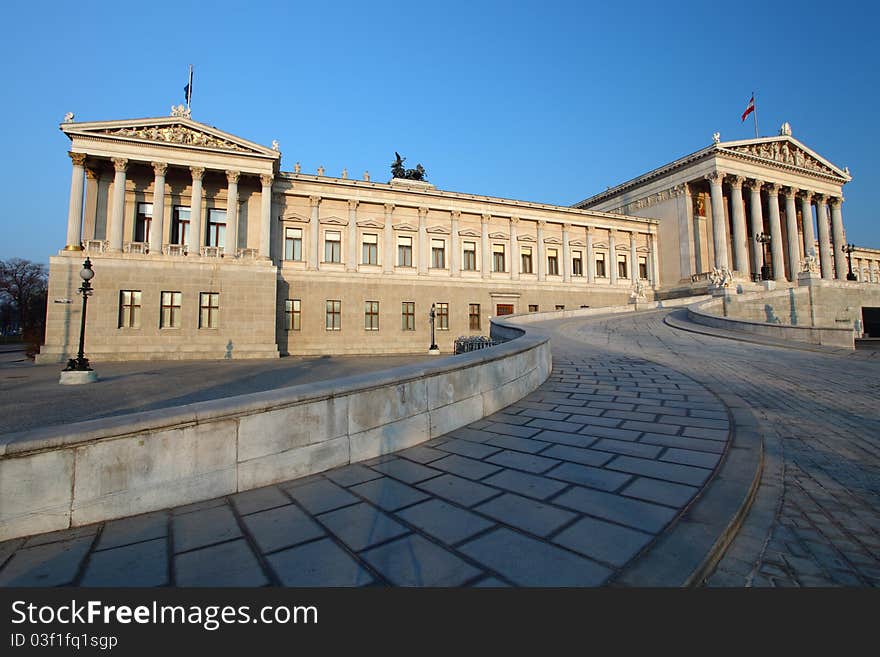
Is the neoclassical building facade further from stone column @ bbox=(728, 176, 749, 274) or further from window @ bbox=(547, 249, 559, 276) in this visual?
stone column @ bbox=(728, 176, 749, 274)

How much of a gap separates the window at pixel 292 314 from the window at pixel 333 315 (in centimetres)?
202

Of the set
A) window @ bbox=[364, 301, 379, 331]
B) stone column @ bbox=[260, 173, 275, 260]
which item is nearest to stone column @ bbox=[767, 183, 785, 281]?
window @ bbox=[364, 301, 379, 331]

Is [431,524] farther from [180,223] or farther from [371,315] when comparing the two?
[180,223]

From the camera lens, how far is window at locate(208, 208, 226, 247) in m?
28.4

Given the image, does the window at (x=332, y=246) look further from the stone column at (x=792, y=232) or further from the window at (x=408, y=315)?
the stone column at (x=792, y=232)

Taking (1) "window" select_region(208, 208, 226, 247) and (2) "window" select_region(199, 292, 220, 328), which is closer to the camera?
(2) "window" select_region(199, 292, 220, 328)

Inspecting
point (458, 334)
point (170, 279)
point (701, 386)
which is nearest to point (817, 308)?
point (458, 334)

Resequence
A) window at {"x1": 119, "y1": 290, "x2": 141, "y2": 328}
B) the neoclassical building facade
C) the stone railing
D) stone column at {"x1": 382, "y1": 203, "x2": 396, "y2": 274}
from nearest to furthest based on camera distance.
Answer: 1. the stone railing
2. window at {"x1": 119, "y1": 290, "x2": 141, "y2": 328}
3. the neoclassical building facade
4. stone column at {"x1": 382, "y1": 203, "x2": 396, "y2": 274}

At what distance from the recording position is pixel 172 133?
83.0 ft

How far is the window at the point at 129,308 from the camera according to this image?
76.3 ft

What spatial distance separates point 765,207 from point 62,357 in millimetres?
67533

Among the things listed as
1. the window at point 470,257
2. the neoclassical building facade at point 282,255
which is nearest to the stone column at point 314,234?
the neoclassical building facade at point 282,255

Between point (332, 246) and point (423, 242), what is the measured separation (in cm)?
754

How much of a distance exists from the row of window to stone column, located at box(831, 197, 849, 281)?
22.1 meters
